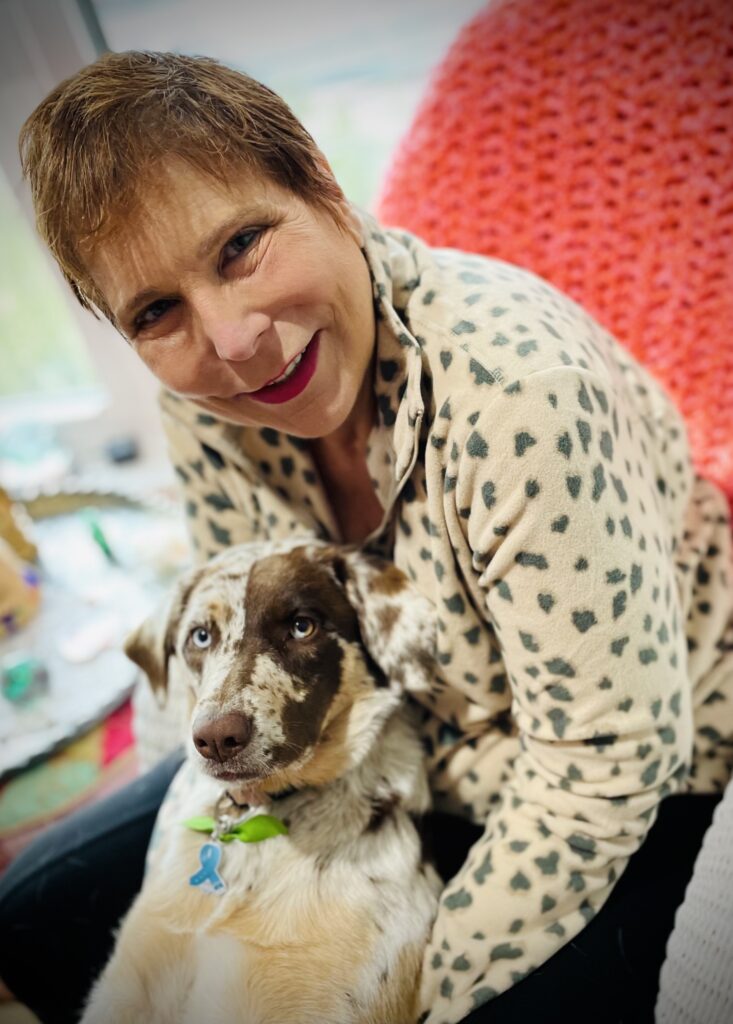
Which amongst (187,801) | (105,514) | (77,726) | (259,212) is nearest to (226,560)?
(187,801)

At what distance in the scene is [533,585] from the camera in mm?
675

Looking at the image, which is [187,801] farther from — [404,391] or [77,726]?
[77,726]

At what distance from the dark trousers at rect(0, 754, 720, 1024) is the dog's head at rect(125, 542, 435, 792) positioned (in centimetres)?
32

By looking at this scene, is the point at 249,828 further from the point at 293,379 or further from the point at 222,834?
the point at 293,379

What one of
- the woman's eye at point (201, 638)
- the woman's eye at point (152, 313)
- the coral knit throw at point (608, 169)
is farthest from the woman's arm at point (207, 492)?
the coral knit throw at point (608, 169)

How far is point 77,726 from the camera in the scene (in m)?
1.66

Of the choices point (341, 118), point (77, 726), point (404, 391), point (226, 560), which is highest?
point (341, 118)

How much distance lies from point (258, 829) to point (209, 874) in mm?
92

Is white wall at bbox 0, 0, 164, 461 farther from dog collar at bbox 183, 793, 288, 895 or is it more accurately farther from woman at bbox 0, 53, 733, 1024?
dog collar at bbox 183, 793, 288, 895

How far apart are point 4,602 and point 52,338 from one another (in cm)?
104

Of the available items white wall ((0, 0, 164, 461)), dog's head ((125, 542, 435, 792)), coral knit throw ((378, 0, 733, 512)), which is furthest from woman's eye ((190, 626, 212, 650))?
coral knit throw ((378, 0, 733, 512))

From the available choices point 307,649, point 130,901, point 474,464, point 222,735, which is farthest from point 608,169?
point 130,901

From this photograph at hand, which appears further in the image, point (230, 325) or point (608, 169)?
point (608, 169)

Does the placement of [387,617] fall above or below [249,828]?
above
